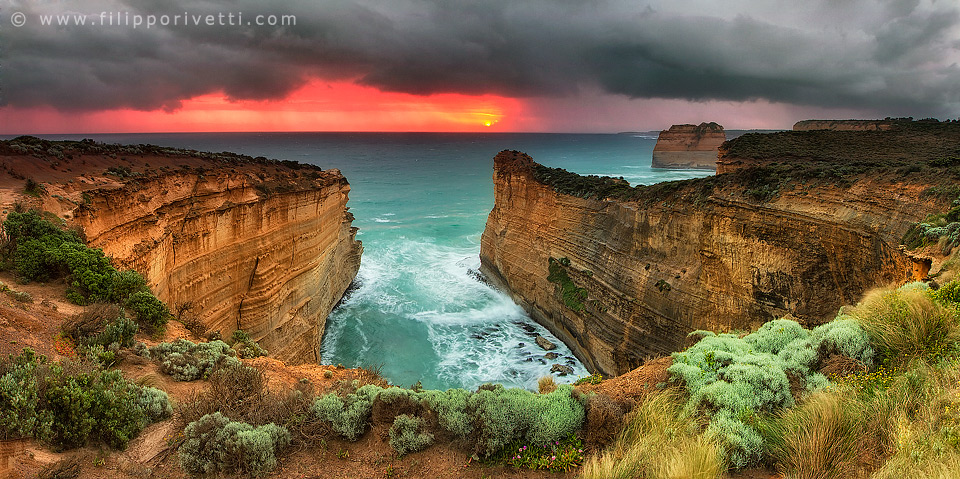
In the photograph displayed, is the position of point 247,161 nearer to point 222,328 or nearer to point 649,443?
point 222,328

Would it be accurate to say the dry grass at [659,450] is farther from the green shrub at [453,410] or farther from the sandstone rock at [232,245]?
the sandstone rock at [232,245]

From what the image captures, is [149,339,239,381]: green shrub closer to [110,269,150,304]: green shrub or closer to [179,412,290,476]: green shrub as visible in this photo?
[110,269,150,304]: green shrub

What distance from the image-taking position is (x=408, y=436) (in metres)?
4.50

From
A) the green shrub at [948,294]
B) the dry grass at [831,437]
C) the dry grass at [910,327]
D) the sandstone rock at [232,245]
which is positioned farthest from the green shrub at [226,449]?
the green shrub at [948,294]

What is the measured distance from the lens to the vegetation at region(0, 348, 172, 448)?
3965 mm

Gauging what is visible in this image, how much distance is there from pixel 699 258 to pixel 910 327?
9.89m

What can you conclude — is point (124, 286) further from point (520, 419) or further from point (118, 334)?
point (520, 419)

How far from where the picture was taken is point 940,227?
9.46m

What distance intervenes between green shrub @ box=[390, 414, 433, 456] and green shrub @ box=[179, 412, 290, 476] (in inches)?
43.8

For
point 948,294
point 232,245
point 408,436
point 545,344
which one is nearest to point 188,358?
point 408,436

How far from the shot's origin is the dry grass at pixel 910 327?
16.6 feet

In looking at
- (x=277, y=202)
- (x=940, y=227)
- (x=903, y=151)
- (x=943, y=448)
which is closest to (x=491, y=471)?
(x=943, y=448)

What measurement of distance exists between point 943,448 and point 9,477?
7135 millimetres

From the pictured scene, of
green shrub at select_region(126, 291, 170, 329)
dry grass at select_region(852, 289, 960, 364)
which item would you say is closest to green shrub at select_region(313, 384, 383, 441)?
green shrub at select_region(126, 291, 170, 329)
